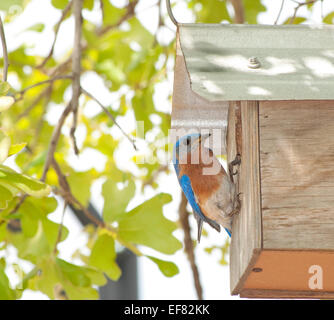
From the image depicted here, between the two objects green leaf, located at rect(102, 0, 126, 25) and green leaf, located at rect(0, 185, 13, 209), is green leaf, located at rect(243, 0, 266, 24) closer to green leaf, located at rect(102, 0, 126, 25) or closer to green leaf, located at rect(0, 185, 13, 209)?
green leaf, located at rect(102, 0, 126, 25)

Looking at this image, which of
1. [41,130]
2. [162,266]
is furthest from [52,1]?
[162,266]

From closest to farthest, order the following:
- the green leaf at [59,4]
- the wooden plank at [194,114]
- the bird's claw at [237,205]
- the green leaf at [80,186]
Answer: the bird's claw at [237,205]
the wooden plank at [194,114]
the green leaf at [59,4]
the green leaf at [80,186]

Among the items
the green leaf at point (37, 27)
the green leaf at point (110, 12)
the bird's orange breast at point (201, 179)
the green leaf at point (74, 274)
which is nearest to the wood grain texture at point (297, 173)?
the bird's orange breast at point (201, 179)

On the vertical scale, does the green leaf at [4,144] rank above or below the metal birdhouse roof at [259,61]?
below

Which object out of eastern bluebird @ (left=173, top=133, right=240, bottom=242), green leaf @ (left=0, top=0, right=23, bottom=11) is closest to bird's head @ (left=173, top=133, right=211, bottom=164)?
eastern bluebird @ (left=173, top=133, right=240, bottom=242)

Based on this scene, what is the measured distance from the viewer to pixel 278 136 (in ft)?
7.57

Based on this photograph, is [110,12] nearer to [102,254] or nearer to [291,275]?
[102,254]

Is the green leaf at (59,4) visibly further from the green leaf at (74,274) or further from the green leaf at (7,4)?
the green leaf at (74,274)

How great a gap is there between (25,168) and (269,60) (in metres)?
1.99

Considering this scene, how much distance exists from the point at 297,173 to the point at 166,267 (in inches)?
53.8

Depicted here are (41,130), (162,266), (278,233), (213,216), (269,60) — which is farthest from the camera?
(41,130)

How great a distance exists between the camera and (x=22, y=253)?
361 cm

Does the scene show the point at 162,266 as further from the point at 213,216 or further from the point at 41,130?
the point at 41,130

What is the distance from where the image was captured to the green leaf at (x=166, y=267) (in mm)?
3363
